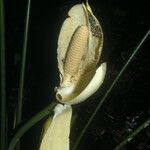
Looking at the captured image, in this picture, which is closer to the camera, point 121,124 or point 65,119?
point 65,119

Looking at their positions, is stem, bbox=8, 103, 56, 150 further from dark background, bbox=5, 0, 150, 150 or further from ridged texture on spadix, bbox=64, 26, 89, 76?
dark background, bbox=5, 0, 150, 150

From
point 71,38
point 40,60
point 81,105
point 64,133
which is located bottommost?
point 64,133

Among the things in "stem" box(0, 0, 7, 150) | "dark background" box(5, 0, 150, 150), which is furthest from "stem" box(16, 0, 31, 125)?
"dark background" box(5, 0, 150, 150)

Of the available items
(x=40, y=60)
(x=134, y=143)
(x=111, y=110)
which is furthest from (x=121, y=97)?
(x=40, y=60)

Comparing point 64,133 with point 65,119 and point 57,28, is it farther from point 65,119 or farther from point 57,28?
point 57,28

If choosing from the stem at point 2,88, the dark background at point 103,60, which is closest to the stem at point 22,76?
the stem at point 2,88

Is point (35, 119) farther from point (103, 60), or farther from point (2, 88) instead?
point (103, 60)
